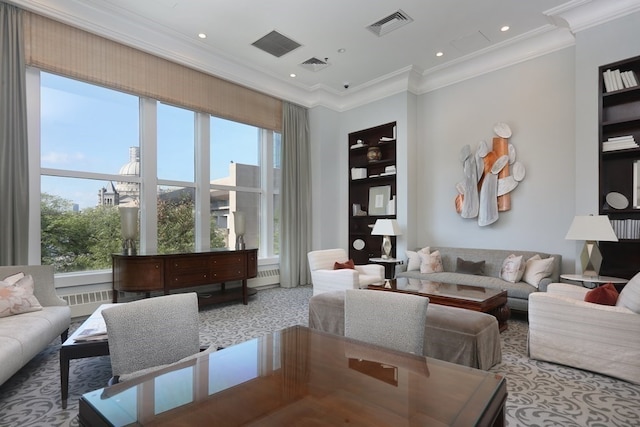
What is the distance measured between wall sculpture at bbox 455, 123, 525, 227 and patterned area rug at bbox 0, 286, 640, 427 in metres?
2.08

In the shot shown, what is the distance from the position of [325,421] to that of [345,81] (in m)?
5.93

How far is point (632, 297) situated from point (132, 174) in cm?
548

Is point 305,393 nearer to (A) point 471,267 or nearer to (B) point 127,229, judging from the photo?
(B) point 127,229

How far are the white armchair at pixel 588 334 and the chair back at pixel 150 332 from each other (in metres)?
2.74

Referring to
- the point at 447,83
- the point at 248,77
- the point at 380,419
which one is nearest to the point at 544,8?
the point at 447,83

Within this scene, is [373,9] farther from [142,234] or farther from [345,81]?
[142,234]

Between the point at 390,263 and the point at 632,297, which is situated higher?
the point at 632,297

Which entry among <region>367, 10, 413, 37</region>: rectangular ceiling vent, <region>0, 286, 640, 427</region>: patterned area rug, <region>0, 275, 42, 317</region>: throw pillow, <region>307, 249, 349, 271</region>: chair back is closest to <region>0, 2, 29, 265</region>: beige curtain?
<region>0, 275, 42, 317</region>: throw pillow

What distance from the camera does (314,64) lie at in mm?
5434

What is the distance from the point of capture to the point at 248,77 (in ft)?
18.2

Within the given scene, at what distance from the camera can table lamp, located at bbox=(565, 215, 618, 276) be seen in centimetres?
334

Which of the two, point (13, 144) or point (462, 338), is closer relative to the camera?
point (462, 338)

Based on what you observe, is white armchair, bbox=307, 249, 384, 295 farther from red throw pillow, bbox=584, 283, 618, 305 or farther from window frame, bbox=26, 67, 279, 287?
red throw pillow, bbox=584, 283, 618, 305

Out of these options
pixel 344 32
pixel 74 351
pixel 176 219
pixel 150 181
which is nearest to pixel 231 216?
pixel 176 219
